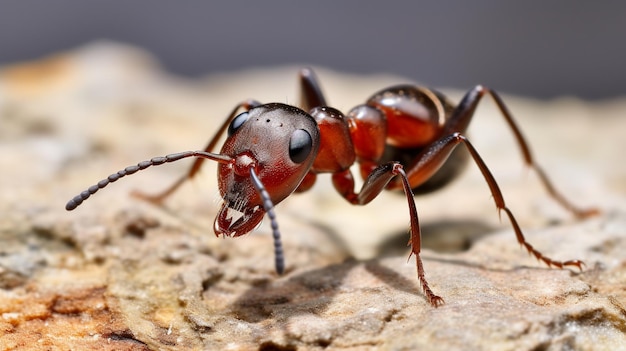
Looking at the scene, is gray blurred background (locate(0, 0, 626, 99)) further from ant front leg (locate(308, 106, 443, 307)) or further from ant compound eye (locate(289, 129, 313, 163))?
ant compound eye (locate(289, 129, 313, 163))

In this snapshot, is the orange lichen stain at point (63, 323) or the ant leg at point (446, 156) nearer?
the orange lichen stain at point (63, 323)

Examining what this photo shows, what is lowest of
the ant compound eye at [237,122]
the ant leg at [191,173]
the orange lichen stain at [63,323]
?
the orange lichen stain at [63,323]

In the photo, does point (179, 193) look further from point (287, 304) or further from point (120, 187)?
point (287, 304)

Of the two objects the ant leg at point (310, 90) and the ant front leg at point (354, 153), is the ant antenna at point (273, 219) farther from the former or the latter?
the ant leg at point (310, 90)

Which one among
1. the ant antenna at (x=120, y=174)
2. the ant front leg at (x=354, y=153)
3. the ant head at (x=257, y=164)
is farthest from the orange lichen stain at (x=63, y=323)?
the ant front leg at (x=354, y=153)

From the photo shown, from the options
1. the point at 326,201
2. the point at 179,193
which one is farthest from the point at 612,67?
the point at 179,193

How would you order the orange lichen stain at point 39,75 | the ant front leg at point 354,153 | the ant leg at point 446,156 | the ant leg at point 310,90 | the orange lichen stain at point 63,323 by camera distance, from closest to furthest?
the orange lichen stain at point 63,323
the ant front leg at point 354,153
the ant leg at point 446,156
the ant leg at point 310,90
the orange lichen stain at point 39,75

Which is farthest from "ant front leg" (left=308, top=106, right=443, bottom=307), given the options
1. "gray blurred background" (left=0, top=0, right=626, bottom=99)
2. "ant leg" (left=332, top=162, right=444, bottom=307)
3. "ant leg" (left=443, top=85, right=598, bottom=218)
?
"gray blurred background" (left=0, top=0, right=626, bottom=99)
